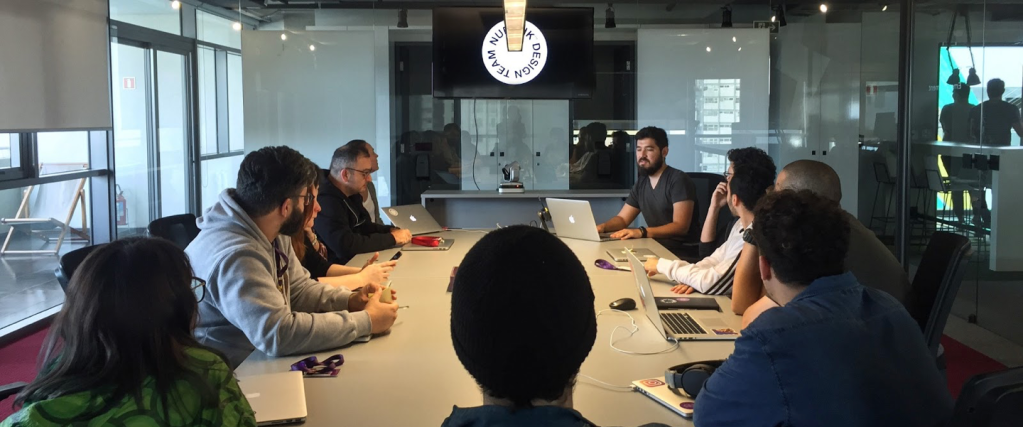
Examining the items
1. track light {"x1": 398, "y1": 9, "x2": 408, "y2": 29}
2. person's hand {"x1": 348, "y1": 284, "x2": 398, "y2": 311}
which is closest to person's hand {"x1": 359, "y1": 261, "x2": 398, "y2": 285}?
person's hand {"x1": 348, "y1": 284, "x2": 398, "y2": 311}

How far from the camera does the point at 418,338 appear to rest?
2604 millimetres

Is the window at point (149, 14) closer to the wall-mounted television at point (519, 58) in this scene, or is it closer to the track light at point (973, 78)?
the wall-mounted television at point (519, 58)

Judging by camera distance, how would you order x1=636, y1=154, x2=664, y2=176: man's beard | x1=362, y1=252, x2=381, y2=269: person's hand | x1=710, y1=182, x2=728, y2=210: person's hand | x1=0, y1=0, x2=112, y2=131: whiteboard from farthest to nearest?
x1=636, y1=154, x2=664, y2=176: man's beard
x1=0, y1=0, x2=112, y2=131: whiteboard
x1=710, y1=182, x2=728, y2=210: person's hand
x1=362, y1=252, x2=381, y2=269: person's hand

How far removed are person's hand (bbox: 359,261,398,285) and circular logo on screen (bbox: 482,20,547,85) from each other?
373cm

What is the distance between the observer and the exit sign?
25.4 feet

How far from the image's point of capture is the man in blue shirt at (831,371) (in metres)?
1.61

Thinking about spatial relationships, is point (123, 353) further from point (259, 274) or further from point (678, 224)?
point (678, 224)

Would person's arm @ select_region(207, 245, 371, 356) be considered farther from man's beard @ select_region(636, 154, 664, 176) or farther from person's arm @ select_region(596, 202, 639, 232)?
man's beard @ select_region(636, 154, 664, 176)

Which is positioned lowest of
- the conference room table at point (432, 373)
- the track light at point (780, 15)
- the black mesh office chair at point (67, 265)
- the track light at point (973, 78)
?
the conference room table at point (432, 373)

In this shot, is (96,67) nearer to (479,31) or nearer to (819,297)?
(479,31)

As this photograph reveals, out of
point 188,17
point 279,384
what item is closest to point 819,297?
point 279,384

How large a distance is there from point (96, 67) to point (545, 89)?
3433 mm

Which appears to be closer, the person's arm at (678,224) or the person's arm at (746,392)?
the person's arm at (746,392)

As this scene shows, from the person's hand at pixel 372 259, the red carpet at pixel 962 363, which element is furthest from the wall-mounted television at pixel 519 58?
the red carpet at pixel 962 363
